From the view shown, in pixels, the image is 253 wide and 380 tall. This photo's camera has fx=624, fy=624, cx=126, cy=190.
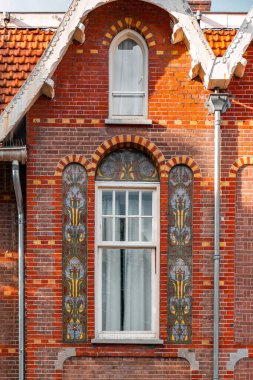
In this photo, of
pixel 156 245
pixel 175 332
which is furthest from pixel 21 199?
pixel 175 332

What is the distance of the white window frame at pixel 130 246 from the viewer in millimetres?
10672

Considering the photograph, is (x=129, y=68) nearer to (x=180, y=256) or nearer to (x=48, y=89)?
(x=48, y=89)

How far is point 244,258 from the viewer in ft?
34.9

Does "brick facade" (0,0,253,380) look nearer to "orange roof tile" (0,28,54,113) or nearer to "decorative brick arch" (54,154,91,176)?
"decorative brick arch" (54,154,91,176)

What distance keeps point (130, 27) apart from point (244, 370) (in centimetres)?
616

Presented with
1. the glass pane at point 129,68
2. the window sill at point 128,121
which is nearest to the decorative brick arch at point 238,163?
the window sill at point 128,121

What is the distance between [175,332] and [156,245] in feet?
4.92

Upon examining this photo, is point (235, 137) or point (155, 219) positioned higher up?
point (235, 137)

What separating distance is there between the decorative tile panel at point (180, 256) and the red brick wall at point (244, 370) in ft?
3.10

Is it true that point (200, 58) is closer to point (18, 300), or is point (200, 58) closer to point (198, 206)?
point (198, 206)

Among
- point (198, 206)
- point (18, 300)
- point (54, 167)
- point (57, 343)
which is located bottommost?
point (57, 343)

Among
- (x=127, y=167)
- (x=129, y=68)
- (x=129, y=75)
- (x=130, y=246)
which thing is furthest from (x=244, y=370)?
(x=129, y=68)

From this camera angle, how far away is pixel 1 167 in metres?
11.0

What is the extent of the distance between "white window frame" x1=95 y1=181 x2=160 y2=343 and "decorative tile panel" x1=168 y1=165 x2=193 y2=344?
230mm
